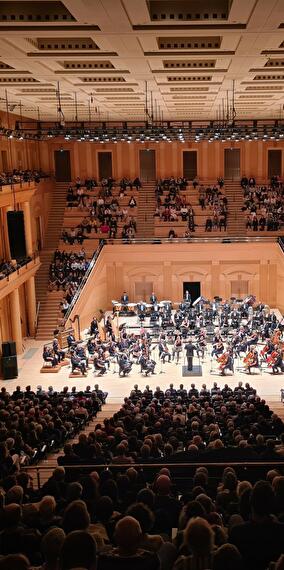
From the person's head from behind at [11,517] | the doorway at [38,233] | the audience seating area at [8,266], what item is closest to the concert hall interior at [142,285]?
the person's head from behind at [11,517]

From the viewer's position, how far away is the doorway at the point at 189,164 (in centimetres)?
3781

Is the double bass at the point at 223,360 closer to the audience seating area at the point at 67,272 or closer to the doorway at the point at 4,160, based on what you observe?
the audience seating area at the point at 67,272

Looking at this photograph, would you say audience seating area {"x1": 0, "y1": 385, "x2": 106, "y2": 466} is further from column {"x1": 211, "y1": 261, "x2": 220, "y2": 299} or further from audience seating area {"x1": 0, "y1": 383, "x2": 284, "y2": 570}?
column {"x1": 211, "y1": 261, "x2": 220, "y2": 299}

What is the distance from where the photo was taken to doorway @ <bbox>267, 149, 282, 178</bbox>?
1476 inches

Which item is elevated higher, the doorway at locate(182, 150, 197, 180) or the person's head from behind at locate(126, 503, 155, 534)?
the doorway at locate(182, 150, 197, 180)

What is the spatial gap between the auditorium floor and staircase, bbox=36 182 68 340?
4.59 meters

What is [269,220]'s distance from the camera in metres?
33.4

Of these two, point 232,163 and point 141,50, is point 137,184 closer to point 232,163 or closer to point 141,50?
point 232,163

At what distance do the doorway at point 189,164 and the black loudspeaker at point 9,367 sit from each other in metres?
19.9

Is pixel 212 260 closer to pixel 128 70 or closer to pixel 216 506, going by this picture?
pixel 128 70

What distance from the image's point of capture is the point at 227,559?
3.54 meters

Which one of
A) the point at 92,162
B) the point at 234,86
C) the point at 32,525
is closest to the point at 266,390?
the point at 234,86

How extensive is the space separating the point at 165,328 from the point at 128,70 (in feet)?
42.6

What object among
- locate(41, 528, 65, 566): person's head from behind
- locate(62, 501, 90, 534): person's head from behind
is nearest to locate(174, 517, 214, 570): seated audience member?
locate(41, 528, 65, 566): person's head from behind
